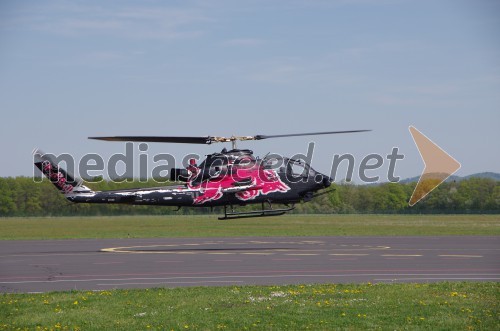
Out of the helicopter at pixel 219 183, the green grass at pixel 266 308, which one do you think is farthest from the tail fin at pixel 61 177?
the green grass at pixel 266 308

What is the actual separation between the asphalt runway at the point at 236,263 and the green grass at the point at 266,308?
2662 millimetres

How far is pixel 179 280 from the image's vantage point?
81.4ft

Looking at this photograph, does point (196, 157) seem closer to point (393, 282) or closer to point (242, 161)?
point (242, 161)

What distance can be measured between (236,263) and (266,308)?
12121 millimetres

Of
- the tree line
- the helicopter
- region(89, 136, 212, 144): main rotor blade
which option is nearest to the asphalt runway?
the helicopter

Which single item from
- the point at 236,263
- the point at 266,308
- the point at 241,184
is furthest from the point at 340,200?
the point at 266,308

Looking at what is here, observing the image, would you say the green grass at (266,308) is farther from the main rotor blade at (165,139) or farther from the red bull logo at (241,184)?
the red bull logo at (241,184)

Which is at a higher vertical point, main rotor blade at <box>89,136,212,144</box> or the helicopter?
main rotor blade at <box>89,136,212,144</box>

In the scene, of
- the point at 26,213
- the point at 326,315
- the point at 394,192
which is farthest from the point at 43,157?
the point at 394,192

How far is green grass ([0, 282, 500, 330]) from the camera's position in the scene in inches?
650

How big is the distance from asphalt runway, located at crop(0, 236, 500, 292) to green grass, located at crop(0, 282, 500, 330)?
2662 millimetres

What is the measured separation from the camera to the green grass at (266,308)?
1652 centimetres

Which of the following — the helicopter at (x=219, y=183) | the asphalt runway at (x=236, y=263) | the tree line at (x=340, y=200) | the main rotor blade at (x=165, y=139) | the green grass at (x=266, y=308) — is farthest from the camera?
the tree line at (x=340, y=200)

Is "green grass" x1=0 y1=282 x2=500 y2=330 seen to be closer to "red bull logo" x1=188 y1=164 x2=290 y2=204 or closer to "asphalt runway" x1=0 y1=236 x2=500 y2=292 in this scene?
"asphalt runway" x1=0 y1=236 x2=500 y2=292
